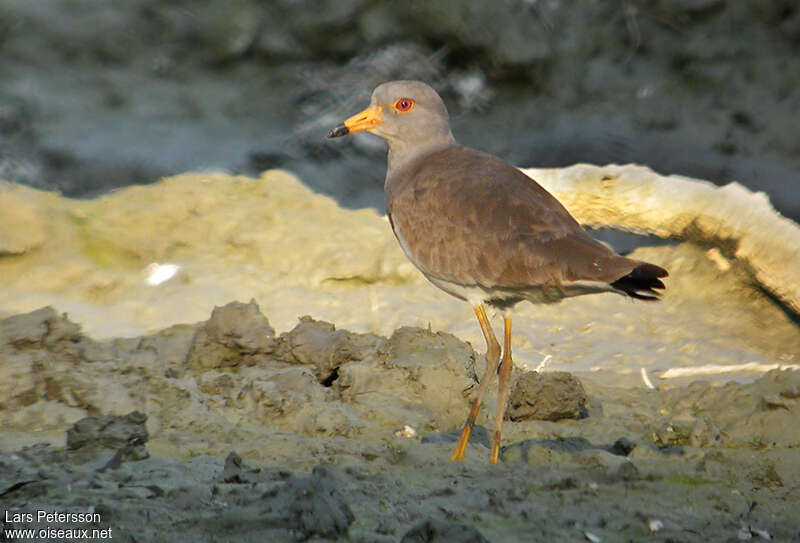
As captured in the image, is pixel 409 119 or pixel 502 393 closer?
pixel 502 393

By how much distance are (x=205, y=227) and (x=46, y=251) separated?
49.7 inches

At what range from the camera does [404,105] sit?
4.94 meters

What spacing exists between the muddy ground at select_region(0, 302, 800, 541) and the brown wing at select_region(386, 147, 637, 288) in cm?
76

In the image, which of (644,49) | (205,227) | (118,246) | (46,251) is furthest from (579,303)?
(46,251)

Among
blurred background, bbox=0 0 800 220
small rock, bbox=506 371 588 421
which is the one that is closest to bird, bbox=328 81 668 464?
small rock, bbox=506 371 588 421

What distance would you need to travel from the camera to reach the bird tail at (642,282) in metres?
3.49

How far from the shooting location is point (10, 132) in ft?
27.3

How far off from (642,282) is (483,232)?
0.85 m

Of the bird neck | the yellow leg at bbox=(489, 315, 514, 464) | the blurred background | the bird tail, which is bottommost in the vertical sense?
the yellow leg at bbox=(489, 315, 514, 464)

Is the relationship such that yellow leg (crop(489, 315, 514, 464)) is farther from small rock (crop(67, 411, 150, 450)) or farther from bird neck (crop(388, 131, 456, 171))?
small rock (crop(67, 411, 150, 450))

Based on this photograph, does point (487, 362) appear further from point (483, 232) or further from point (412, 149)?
point (412, 149)

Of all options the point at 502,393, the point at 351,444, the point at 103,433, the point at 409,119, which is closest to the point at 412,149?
the point at 409,119

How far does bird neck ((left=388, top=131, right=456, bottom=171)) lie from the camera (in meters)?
4.93

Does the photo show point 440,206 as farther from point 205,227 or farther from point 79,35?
point 79,35
